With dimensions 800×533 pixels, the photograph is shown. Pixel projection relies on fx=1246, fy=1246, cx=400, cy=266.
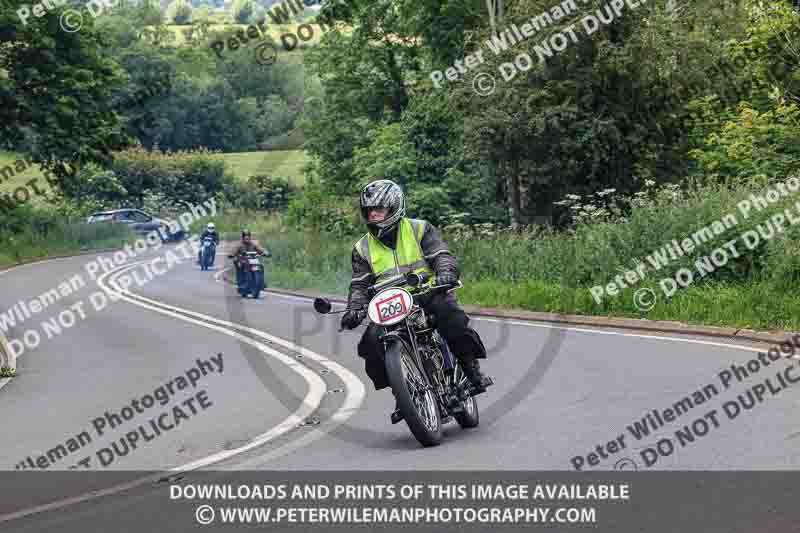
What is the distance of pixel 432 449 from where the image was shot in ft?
28.0

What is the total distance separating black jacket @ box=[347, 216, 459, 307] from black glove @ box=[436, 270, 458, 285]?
4 cm

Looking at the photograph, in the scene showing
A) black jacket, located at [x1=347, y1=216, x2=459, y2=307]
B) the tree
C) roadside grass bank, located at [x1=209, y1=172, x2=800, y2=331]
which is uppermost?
the tree

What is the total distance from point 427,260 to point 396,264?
24cm

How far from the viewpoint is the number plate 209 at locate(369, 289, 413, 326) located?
8469mm

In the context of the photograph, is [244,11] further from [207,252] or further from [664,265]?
[664,265]

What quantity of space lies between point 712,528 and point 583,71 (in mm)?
26032

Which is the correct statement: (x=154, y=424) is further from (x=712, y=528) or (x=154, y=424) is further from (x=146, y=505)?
(x=712, y=528)

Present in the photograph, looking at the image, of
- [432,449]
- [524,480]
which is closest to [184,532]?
[524,480]

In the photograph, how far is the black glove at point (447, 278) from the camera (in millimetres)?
8781

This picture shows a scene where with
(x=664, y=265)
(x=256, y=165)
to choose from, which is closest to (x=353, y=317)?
(x=664, y=265)

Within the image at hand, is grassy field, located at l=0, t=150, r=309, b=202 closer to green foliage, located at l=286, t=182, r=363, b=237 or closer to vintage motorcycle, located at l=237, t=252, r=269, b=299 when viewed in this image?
green foliage, located at l=286, t=182, r=363, b=237

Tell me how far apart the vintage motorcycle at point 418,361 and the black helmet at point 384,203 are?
386 millimetres

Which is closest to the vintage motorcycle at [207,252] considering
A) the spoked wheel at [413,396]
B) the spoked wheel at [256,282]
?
the spoked wheel at [256,282]

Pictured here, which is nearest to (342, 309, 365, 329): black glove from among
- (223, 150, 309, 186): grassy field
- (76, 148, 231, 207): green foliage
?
(76, 148, 231, 207): green foliage
